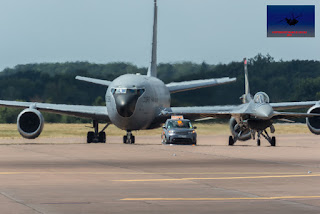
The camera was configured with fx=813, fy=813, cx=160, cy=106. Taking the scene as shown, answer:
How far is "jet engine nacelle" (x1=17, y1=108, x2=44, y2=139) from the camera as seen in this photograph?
5122 cm

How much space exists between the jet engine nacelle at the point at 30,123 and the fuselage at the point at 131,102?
15.4ft

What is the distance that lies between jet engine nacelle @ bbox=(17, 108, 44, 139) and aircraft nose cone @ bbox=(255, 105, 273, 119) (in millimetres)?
13551

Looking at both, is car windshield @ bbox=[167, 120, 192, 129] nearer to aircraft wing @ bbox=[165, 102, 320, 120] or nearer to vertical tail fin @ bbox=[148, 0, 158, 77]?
aircraft wing @ bbox=[165, 102, 320, 120]

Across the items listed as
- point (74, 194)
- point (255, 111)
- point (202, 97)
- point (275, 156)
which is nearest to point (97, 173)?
point (74, 194)

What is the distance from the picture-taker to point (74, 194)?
1878cm

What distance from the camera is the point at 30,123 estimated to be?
5175 cm

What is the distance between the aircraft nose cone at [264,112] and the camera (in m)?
47.9

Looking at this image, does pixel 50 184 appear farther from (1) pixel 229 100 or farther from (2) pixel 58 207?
(1) pixel 229 100

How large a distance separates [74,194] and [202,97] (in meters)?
48.7

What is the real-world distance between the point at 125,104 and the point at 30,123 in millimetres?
6170

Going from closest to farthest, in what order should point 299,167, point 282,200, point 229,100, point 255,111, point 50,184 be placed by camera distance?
point 282,200
point 50,184
point 299,167
point 255,111
point 229,100

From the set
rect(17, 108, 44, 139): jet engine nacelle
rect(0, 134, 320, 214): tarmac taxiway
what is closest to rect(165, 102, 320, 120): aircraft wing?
rect(17, 108, 44, 139): jet engine nacelle

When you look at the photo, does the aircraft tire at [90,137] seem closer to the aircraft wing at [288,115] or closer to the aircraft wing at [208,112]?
the aircraft wing at [208,112]

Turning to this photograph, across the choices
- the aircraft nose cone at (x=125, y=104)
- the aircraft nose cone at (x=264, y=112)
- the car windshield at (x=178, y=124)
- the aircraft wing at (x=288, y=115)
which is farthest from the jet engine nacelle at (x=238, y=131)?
the aircraft nose cone at (x=125, y=104)
